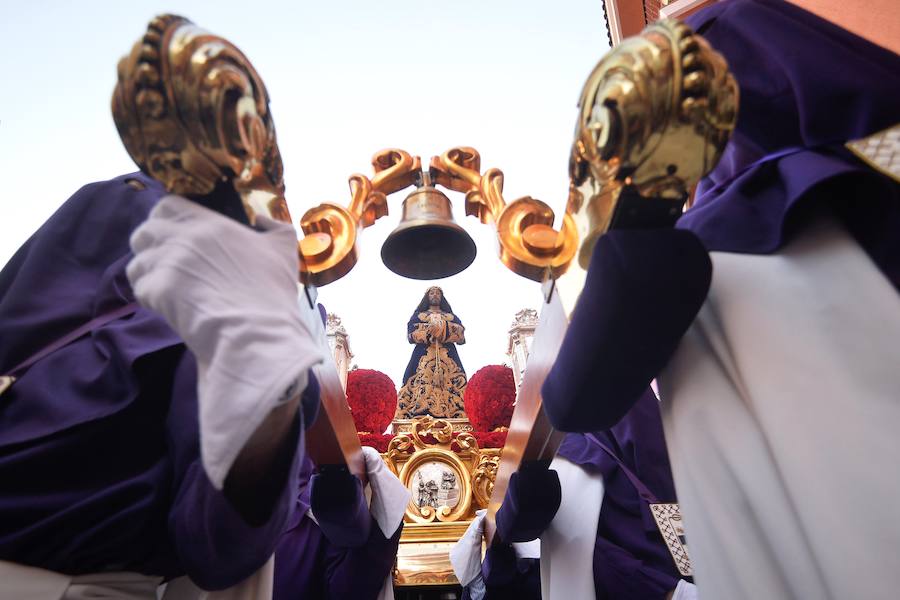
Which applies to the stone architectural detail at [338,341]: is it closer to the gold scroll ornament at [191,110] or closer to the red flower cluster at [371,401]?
the red flower cluster at [371,401]

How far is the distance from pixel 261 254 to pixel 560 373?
42 cm

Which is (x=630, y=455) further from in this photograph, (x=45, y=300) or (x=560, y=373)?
(x=45, y=300)

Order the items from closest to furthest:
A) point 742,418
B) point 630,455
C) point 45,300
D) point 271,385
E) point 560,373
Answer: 1. point 271,385
2. point 742,418
3. point 560,373
4. point 45,300
5. point 630,455

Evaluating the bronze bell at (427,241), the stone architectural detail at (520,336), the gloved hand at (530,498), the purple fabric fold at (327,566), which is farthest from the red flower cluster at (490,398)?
the stone architectural detail at (520,336)

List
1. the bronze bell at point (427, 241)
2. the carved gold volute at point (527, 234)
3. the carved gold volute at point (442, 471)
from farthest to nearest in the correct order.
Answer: the carved gold volute at point (442, 471)
the bronze bell at point (427, 241)
the carved gold volute at point (527, 234)

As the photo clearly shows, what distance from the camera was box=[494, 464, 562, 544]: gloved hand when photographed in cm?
121

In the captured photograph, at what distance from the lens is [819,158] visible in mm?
587

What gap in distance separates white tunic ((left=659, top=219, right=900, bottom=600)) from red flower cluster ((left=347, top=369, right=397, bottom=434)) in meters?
2.78

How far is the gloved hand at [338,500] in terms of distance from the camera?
117 cm

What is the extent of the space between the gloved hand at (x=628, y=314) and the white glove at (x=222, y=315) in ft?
1.11

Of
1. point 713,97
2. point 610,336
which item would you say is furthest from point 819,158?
point 610,336

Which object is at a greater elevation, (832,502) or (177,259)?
(177,259)

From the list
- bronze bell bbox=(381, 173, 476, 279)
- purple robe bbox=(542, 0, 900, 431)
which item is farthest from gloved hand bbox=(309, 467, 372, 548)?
purple robe bbox=(542, 0, 900, 431)

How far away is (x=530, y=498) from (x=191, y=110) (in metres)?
1.17
